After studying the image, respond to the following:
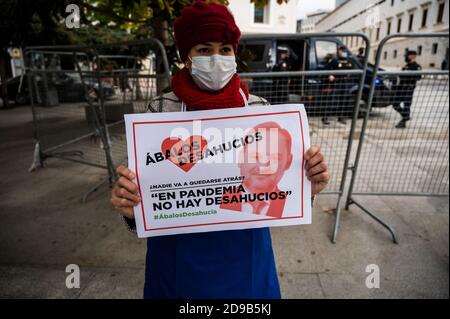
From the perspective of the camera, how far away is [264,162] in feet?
4.11

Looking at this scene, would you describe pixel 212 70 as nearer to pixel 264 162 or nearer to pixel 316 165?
pixel 264 162

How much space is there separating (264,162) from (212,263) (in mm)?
475

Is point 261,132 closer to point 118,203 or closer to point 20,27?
point 118,203

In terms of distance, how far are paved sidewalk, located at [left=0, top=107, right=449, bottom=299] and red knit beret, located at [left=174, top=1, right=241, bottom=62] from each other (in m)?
1.97

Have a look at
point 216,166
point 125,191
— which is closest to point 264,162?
point 216,166

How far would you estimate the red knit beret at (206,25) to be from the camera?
47.3 inches

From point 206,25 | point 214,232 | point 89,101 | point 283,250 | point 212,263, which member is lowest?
point 283,250

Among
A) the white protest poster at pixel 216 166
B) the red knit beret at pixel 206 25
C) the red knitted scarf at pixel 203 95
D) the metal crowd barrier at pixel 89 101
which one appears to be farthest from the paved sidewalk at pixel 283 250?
the red knit beret at pixel 206 25

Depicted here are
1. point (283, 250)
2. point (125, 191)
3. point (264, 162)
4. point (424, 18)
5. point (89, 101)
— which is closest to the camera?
point (125, 191)

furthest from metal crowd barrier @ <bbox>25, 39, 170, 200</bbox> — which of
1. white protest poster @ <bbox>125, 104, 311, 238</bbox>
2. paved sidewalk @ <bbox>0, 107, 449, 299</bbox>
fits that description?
white protest poster @ <bbox>125, 104, 311, 238</bbox>

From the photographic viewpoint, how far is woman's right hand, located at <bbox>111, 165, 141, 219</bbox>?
44.8 inches

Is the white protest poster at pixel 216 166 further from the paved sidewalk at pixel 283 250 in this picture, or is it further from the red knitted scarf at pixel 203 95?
the paved sidewalk at pixel 283 250

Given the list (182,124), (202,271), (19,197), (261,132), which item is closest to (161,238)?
(202,271)

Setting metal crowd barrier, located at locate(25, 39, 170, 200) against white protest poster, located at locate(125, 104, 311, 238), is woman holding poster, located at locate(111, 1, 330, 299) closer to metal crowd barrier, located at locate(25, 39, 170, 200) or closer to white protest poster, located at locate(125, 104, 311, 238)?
white protest poster, located at locate(125, 104, 311, 238)
